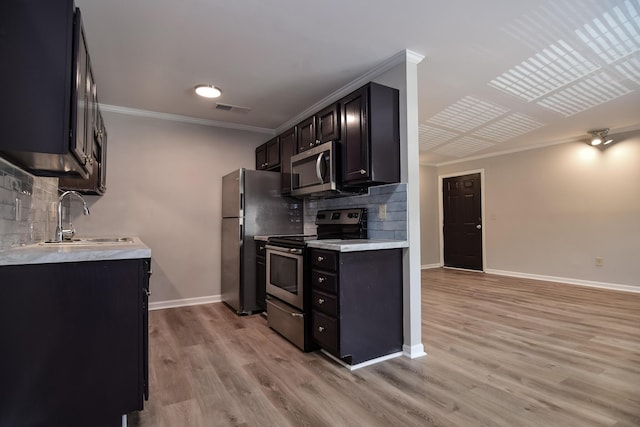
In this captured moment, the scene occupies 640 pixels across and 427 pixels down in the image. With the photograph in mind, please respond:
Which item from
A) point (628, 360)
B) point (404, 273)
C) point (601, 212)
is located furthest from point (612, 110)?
point (404, 273)

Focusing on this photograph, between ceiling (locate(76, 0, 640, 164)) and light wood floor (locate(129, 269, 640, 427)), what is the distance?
7.87 ft

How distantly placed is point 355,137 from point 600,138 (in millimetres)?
4299

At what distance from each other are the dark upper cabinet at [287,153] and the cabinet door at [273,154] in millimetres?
111

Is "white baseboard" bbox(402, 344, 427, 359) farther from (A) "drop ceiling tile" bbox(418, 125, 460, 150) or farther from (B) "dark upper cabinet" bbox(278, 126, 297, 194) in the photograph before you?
(A) "drop ceiling tile" bbox(418, 125, 460, 150)

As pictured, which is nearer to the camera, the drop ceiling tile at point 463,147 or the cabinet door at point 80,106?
the cabinet door at point 80,106

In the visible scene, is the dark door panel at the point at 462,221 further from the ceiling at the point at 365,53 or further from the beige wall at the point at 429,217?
the ceiling at the point at 365,53

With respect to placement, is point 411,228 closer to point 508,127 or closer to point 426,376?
point 426,376

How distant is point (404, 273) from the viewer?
262 cm

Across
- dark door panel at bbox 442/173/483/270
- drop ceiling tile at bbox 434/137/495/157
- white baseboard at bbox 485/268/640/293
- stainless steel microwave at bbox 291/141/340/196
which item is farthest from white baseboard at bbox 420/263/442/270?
stainless steel microwave at bbox 291/141/340/196

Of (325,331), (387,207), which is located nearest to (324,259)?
(325,331)

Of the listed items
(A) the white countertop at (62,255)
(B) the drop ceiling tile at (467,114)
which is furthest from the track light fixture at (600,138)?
(A) the white countertop at (62,255)

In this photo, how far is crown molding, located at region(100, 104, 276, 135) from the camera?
3894 mm

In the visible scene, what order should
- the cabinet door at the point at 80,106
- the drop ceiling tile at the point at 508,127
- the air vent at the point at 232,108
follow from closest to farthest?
the cabinet door at the point at 80,106, the air vent at the point at 232,108, the drop ceiling tile at the point at 508,127

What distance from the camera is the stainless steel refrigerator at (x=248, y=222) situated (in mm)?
3758
